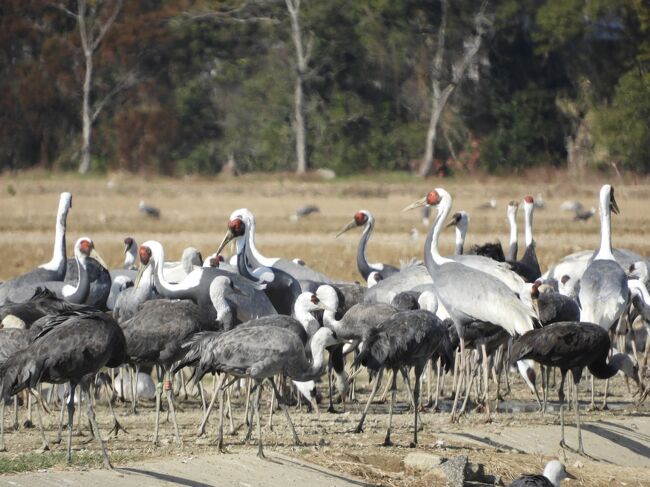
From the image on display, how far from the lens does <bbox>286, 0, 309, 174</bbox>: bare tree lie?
4278 centimetres

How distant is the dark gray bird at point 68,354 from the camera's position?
32.5 feet

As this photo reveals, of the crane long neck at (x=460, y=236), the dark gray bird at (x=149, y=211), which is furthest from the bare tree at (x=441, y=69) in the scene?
the crane long neck at (x=460, y=236)

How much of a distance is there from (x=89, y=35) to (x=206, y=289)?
3120cm

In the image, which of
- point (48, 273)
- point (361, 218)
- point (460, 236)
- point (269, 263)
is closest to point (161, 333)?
point (48, 273)

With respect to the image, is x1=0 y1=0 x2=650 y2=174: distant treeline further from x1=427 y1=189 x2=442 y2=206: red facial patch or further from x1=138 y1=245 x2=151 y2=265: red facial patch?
x1=138 y1=245 x2=151 y2=265: red facial patch

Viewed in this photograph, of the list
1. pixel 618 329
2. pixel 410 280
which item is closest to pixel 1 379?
pixel 410 280

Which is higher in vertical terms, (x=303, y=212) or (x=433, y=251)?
(x=303, y=212)

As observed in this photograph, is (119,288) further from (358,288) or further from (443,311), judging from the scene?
(443,311)

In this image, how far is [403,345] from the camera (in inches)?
455

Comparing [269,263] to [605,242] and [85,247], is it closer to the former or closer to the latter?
[85,247]

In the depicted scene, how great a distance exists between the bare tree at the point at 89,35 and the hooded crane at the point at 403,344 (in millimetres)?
33268

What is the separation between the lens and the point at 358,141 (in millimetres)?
44500

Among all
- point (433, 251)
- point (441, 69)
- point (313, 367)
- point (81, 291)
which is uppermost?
point (441, 69)

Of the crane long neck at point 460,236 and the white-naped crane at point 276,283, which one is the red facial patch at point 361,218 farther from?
the white-naped crane at point 276,283
